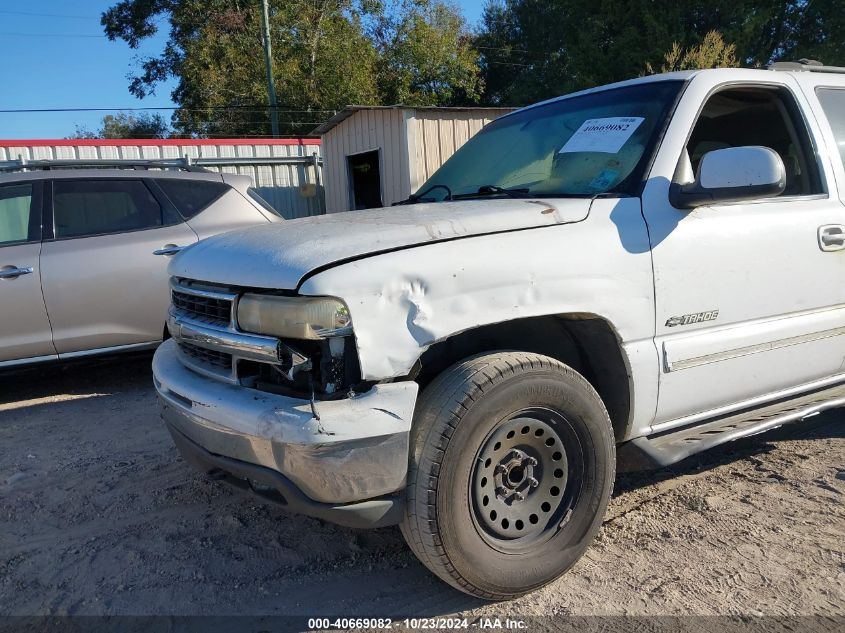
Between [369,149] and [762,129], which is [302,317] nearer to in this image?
[762,129]

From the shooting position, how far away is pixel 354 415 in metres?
2.10

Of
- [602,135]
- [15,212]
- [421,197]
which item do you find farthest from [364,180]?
[602,135]

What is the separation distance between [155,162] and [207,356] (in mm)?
3988

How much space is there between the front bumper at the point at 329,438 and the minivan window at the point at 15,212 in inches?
150

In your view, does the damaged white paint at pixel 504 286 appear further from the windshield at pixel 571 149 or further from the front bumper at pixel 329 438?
the windshield at pixel 571 149

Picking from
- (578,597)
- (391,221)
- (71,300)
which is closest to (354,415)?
(391,221)

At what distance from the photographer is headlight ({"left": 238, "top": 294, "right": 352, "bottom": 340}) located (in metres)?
2.14

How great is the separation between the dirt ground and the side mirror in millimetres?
1459

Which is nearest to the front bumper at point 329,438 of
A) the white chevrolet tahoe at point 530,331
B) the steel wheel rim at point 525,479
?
the white chevrolet tahoe at point 530,331

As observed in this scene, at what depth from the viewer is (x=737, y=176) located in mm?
2641

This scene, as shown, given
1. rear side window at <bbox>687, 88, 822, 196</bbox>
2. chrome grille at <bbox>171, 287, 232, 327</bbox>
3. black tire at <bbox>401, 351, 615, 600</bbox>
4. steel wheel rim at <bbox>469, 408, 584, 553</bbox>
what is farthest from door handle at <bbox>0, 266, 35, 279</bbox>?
rear side window at <bbox>687, 88, 822, 196</bbox>

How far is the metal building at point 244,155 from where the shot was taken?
40.6 feet

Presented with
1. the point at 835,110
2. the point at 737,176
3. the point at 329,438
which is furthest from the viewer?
the point at 835,110

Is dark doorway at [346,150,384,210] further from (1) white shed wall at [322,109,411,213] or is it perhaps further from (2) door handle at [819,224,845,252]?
(2) door handle at [819,224,845,252]
